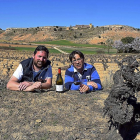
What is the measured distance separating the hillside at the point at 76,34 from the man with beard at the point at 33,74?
54.3 meters

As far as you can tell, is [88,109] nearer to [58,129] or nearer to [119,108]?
[58,129]

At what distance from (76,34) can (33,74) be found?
7563 centimetres

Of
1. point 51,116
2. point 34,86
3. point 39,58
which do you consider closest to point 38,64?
point 39,58

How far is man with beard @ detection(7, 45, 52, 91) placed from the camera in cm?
397

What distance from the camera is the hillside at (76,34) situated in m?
66.5

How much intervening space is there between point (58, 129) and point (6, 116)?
90cm

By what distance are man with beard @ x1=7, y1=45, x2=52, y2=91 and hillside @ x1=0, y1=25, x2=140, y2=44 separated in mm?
54272

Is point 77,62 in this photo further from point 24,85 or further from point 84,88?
point 24,85

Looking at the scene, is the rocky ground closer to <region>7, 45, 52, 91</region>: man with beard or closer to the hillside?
<region>7, 45, 52, 91</region>: man with beard

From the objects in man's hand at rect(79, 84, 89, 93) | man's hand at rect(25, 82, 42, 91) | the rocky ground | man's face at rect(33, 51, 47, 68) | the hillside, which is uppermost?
the hillside

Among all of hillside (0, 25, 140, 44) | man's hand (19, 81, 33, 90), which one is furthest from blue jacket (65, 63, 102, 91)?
hillside (0, 25, 140, 44)

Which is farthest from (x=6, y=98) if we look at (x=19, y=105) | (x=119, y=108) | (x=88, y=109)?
(x=119, y=108)

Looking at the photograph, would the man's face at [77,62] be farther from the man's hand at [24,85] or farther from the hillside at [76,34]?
the hillside at [76,34]

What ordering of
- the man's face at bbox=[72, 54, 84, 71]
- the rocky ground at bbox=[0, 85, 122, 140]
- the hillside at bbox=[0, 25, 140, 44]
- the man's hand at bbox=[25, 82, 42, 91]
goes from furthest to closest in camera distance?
the hillside at bbox=[0, 25, 140, 44], the man's face at bbox=[72, 54, 84, 71], the man's hand at bbox=[25, 82, 42, 91], the rocky ground at bbox=[0, 85, 122, 140]
